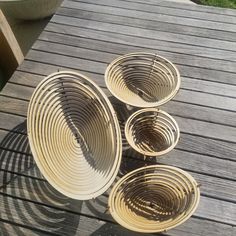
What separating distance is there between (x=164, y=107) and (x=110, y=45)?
2.71ft

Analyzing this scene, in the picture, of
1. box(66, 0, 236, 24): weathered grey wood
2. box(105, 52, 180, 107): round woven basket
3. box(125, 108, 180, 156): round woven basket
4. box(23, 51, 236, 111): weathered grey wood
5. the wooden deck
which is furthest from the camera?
box(66, 0, 236, 24): weathered grey wood

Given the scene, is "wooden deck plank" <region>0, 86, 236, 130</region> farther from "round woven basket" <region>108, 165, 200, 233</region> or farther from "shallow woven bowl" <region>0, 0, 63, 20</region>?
"shallow woven bowl" <region>0, 0, 63, 20</region>

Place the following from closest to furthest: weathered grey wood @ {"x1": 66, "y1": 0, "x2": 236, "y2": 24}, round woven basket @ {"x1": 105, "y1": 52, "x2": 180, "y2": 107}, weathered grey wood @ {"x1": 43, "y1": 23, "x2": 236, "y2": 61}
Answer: round woven basket @ {"x1": 105, "y1": 52, "x2": 180, "y2": 107}
weathered grey wood @ {"x1": 43, "y1": 23, "x2": 236, "y2": 61}
weathered grey wood @ {"x1": 66, "y1": 0, "x2": 236, "y2": 24}

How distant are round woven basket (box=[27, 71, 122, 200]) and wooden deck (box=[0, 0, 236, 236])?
18 cm

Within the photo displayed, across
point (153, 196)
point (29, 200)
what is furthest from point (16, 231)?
point (153, 196)

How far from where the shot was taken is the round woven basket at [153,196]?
203 cm

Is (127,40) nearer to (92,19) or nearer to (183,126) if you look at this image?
(92,19)

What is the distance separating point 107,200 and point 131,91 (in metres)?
0.87

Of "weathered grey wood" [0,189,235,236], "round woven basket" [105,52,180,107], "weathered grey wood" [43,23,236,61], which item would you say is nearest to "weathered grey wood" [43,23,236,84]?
"weathered grey wood" [43,23,236,61]

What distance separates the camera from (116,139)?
7.27ft

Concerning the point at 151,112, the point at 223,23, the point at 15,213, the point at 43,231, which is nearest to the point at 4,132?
the point at 15,213

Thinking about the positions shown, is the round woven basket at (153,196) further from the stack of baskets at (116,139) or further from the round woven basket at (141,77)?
the round woven basket at (141,77)

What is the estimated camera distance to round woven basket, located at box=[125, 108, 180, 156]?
2436 millimetres

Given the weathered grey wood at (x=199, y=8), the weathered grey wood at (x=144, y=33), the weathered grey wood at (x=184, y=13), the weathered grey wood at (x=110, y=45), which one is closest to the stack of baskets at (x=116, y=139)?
the weathered grey wood at (x=110, y=45)
